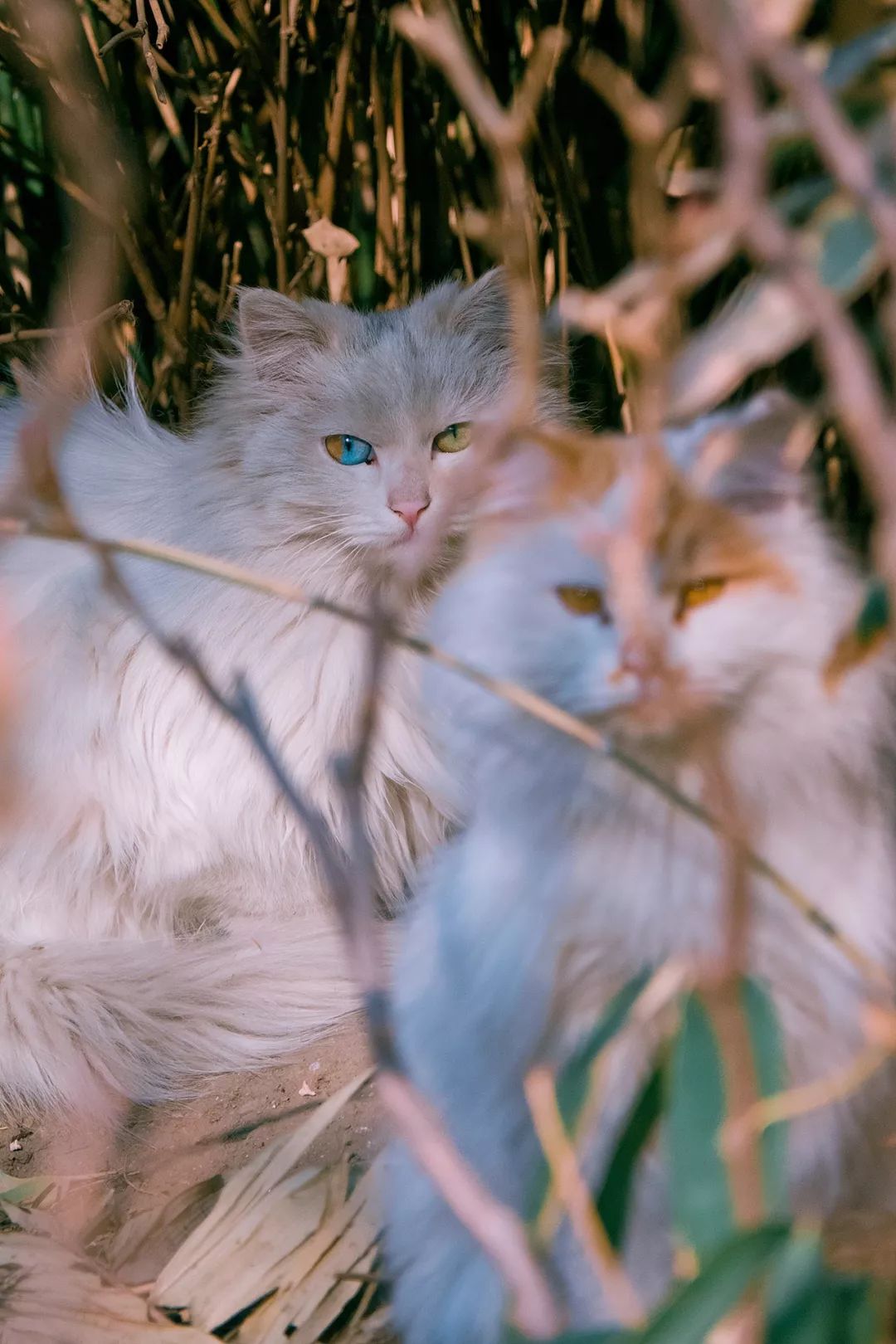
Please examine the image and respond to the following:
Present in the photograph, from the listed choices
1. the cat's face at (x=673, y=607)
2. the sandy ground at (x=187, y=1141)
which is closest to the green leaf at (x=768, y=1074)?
the cat's face at (x=673, y=607)

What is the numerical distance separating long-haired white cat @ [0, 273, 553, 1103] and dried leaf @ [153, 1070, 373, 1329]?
38cm

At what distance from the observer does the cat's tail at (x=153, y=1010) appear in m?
1.71

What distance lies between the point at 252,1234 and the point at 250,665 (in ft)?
2.88

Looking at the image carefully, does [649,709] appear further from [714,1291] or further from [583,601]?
[714,1291]

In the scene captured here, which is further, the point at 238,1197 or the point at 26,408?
the point at 26,408

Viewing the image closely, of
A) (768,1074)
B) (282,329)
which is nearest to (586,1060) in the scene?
(768,1074)

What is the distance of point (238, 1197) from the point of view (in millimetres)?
1492

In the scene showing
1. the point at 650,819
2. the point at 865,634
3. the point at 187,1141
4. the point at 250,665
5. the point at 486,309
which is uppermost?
the point at 486,309

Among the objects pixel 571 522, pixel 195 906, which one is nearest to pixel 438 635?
pixel 571 522

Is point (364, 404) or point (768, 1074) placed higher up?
point (364, 404)

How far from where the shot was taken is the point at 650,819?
105 centimetres

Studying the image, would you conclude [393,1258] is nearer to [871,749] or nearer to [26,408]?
[871,749]

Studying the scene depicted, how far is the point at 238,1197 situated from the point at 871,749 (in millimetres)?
940

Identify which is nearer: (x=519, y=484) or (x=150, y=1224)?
(x=519, y=484)
